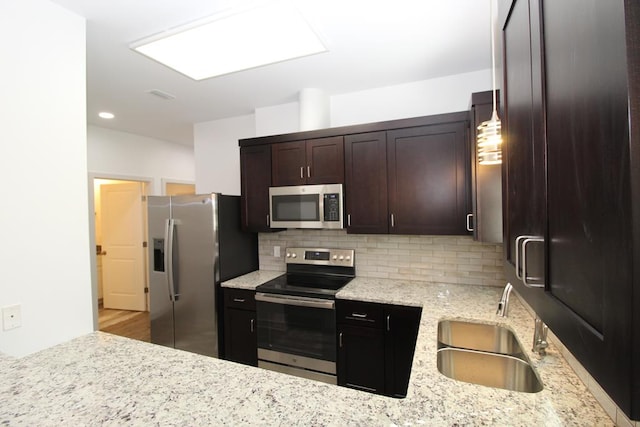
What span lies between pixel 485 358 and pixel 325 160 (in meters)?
1.83

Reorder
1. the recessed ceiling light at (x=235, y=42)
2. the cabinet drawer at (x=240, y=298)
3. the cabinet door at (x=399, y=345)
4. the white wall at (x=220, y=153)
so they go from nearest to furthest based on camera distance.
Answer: the recessed ceiling light at (x=235, y=42)
the cabinet door at (x=399, y=345)
the cabinet drawer at (x=240, y=298)
the white wall at (x=220, y=153)

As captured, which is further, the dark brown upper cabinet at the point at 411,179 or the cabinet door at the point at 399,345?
the dark brown upper cabinet at the point at 411,179

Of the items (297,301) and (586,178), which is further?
(297,301)

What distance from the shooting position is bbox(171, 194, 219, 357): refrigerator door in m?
2.73

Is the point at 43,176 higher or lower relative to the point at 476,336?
higher

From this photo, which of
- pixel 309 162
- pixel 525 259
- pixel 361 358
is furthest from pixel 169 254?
pixel 525 259

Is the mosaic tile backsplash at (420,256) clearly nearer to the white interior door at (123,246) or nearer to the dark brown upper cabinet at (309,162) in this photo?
the dark brown upper cabinet at (309,162)

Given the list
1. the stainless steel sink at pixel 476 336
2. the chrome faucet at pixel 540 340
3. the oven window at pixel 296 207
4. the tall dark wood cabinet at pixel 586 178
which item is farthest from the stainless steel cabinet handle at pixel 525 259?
the oven window at pixel 296 207

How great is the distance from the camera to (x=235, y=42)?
1.93 metres

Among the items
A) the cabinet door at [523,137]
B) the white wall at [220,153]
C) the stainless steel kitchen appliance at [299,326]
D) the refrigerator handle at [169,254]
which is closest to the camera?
the cabinet door at [523,137]

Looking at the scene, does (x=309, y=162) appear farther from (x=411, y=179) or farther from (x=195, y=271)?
(x=195, y=271)

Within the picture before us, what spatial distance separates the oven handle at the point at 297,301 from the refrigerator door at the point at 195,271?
20.6 inches

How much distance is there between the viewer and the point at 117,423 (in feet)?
2.56

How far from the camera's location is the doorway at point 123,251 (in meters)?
4.50
